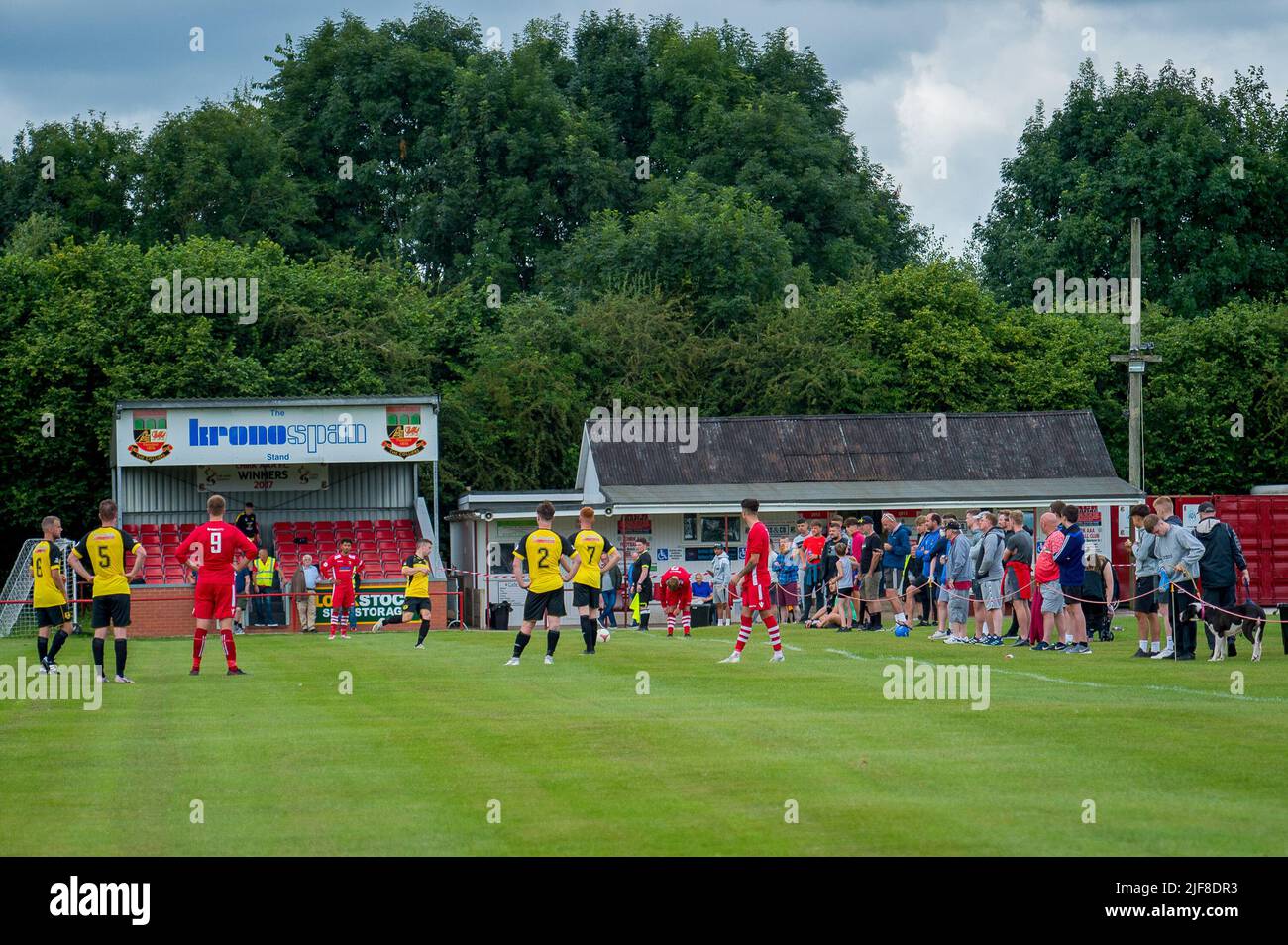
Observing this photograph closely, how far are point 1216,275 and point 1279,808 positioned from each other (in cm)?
5724

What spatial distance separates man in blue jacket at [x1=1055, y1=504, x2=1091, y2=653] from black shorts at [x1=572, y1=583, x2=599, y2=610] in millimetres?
6522

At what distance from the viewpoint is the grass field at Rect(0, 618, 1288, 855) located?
944cm

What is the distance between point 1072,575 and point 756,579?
18.1ft

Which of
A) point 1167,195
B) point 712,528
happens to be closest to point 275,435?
point 712,528

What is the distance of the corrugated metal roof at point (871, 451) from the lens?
47906mm

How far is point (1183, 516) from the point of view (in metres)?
37.8

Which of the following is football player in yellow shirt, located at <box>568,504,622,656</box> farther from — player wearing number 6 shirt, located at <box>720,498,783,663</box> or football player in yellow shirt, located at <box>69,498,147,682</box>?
football player in yellow shirt, located at <box>69,498,147,682</box>

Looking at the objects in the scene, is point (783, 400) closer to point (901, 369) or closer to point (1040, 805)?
point (901, 369)

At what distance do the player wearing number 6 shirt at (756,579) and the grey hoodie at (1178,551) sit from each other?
5173 mm

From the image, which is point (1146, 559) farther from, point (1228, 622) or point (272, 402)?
point (272, 402)

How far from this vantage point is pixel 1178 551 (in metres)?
22.3

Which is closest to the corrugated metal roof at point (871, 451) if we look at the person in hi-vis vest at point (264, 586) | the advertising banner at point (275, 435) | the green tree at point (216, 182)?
the advertising banner at point (275, 435)

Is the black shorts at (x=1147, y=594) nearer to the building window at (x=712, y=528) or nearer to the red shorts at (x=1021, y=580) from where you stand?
the red shorts at (x=1021, y=580)

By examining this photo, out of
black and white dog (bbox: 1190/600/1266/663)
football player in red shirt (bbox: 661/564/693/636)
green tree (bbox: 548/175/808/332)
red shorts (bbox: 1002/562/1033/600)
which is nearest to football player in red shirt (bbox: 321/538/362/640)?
football player in red shirt (bbox: 661/564/693/636)
